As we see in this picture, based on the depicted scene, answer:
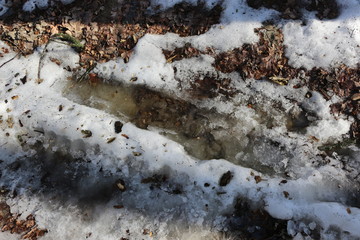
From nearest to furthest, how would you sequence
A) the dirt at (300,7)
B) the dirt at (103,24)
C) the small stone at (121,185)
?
the small stone at (121,185) < the dirt at (300,7) < the dirt at (103,24)

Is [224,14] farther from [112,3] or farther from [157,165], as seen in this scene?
[157,165]

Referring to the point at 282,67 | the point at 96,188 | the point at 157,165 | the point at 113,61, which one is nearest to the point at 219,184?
the point at 157,165

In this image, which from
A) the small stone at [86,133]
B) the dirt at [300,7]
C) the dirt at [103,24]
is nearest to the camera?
the small stone at [86,133]

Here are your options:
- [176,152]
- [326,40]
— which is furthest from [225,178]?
[326,40]

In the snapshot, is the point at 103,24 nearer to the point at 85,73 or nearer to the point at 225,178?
the point at 85,73

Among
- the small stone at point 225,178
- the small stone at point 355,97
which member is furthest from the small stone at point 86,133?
the small stone at point 355,97

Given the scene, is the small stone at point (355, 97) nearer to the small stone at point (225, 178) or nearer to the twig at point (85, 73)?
the small stone at point (225, 178)

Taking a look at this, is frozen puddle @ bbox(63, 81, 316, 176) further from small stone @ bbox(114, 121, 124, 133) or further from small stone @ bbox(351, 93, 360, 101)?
small stone @ bbox(351, 93, 360, 101)
